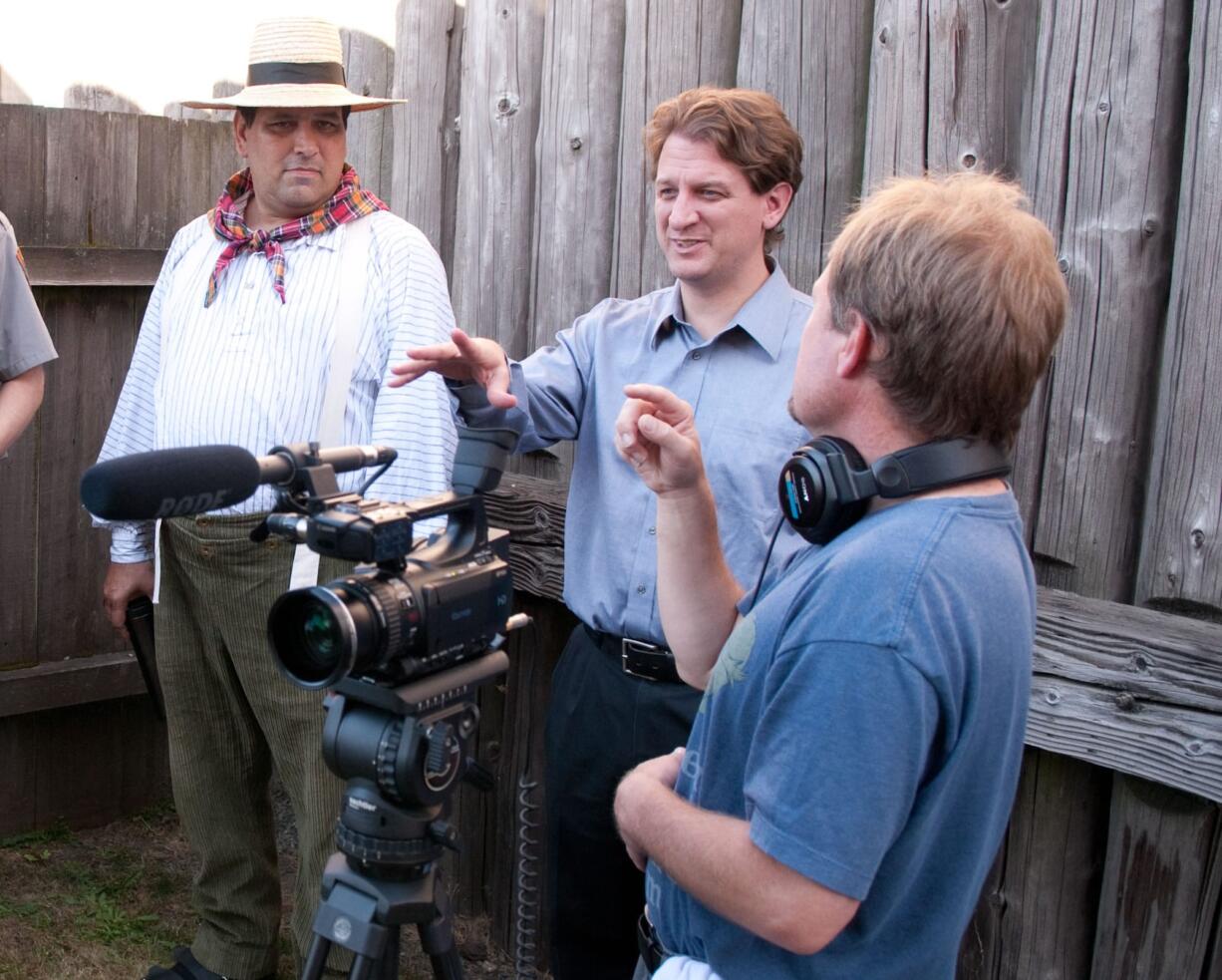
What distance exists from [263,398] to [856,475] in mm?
2020

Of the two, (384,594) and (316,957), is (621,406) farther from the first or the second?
(316,957)

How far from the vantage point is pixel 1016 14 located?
2.57m

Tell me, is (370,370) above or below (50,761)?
above

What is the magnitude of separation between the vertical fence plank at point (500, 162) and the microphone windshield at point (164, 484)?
2.21 m

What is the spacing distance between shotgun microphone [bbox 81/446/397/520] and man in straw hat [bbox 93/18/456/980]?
158cm

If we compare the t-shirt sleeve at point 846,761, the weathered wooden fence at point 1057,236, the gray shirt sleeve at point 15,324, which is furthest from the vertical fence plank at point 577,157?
the t-shirt sleeve at point 846,761

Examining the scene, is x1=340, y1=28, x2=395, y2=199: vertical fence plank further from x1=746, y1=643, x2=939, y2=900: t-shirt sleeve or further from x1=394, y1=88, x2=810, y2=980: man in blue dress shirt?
x1=746, y1=643, x2=939, y2=900: t-shirt sleeve

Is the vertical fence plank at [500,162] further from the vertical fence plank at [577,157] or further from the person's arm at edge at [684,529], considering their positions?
the person's arm at edge at [684,529]

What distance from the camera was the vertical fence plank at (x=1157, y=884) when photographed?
2.40 m

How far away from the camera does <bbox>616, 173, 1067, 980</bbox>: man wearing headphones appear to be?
4.47ft

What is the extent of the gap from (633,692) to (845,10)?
1.53m

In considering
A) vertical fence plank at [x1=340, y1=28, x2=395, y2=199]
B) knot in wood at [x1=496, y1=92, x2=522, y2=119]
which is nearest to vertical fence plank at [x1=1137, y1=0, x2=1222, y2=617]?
knot in wood at [x1=496, y1=92, x2=522, y2=119]

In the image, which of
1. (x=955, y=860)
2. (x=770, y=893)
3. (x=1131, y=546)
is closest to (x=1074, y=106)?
(x=1131, y=546)

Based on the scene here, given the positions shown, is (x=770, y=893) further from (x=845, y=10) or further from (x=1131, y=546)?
(x=845, y=10)
